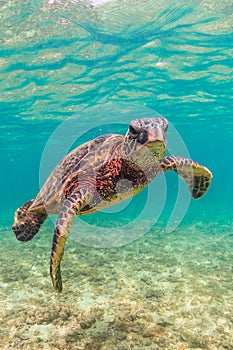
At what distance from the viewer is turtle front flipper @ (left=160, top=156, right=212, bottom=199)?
4.93m

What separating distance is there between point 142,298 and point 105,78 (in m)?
15.6

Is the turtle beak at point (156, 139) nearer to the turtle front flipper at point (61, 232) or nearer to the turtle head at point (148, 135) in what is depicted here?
the turtle head at point (148, 135)

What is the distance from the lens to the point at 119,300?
621 centimetres

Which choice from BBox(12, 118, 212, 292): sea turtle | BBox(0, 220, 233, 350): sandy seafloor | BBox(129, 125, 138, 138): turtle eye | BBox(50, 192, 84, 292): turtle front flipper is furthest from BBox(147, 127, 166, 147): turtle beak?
BBox(0, 220, 233, 350): sandy seafloor

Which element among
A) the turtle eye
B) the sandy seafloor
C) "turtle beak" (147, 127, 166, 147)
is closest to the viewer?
"turtle beak" (147, 127, 166, 147)

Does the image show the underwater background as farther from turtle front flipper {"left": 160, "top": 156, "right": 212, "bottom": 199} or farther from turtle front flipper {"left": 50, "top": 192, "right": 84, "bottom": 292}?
turtle front flipper {"left": 160, "top": 156, "right": 212, "bottom": 199}

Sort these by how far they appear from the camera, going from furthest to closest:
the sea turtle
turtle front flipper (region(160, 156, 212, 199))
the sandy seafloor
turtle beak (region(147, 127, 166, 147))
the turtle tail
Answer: the turtle tail → turtle front flipper (region(160, 156, 212, 199)) → the sandy seafloor → the sea turtle → turtle beak (region(147, 127, 166, 147))

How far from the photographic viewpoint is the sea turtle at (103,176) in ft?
12.5

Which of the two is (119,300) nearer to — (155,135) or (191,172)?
(191,172)

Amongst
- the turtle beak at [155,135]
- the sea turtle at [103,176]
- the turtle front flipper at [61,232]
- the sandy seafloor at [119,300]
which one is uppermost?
the turtle beak at [155,135]

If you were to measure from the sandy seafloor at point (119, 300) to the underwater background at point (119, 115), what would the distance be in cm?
3

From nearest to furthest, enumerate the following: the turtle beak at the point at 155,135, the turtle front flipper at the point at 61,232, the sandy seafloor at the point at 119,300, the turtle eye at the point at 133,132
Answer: the turtle beak at the point at 155,135 → the turtle eye at the point at 133,132 → the turtle front flipper at the point at 61,232 → the sandy seafloor at the point at 119,300

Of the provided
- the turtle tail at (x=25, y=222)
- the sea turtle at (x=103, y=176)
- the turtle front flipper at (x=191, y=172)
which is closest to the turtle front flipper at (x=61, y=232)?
the sea turtle at (x=103, y=176)

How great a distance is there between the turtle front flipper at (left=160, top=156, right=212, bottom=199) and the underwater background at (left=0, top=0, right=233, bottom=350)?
8.30ft
